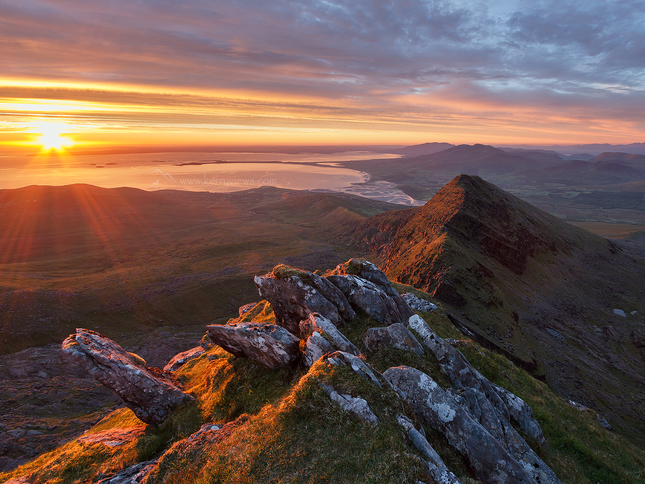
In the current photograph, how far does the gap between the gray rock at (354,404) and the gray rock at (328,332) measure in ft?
11.9

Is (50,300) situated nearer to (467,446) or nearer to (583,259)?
(467,446)

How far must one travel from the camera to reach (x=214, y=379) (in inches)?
715

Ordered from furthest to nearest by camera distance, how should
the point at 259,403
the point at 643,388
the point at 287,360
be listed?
1. the point at 643,388
2. the point at 287,360
3. the point at 259,403

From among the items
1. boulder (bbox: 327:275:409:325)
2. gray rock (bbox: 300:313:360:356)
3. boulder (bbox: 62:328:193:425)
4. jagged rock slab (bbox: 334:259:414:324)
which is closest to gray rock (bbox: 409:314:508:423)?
boulder (bbox: 327:275:409:325)

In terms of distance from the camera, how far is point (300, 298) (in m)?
21.5

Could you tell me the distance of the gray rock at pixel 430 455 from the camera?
10.2m

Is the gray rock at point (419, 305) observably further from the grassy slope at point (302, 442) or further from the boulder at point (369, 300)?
the boulder at point (369, 300)

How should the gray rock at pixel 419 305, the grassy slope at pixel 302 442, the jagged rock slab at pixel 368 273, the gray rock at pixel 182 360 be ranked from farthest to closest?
1. the gray rock at pixel 419 305
2. the gray rock at pixel 182 360
3. the jagged rock slab at pixel 368 273
4. the grassy slope at pixel 302 442

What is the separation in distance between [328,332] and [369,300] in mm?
6722

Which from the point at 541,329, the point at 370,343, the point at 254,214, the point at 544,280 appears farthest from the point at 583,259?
the point at 254,214

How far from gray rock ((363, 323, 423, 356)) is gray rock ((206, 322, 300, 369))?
4.74 meters

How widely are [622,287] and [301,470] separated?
108 meters

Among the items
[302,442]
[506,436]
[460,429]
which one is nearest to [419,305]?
[506,436]

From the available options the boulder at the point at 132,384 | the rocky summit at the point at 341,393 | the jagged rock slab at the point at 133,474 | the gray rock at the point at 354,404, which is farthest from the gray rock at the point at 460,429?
the boulder at the point at 132,384
